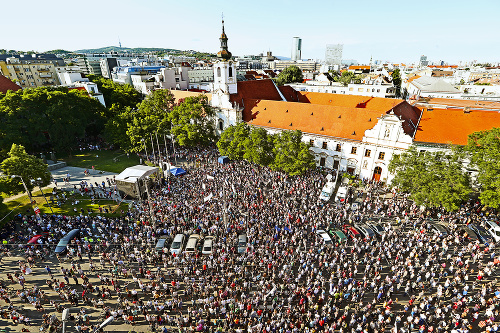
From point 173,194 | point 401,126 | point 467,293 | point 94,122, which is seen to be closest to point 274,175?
point 173,194

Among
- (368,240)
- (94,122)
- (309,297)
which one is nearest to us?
(309,297)

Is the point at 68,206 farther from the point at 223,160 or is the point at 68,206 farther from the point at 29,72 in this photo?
the point at 29,72

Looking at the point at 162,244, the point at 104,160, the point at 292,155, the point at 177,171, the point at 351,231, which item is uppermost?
the point at 292,155

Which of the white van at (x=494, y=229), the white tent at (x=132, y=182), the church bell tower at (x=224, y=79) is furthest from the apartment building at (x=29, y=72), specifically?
the white van at (x=494, y=229)

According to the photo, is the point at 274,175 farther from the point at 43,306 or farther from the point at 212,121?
the point at 43,306

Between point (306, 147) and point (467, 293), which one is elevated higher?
point (306, 147)

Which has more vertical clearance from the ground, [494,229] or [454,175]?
[454,175]

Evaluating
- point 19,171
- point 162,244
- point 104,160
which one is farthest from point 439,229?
point 104,160

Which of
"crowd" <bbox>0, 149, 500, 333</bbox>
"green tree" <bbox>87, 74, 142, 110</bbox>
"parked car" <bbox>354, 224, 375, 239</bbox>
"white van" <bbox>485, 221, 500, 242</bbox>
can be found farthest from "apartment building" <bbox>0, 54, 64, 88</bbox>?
"white van" <bbox>485, 221, 500, 242</bbox>
